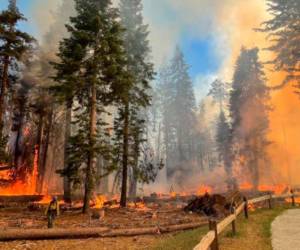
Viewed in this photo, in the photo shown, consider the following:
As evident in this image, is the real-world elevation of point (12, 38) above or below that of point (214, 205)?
above

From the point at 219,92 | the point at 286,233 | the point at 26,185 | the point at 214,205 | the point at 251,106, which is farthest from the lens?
the point at 219,92

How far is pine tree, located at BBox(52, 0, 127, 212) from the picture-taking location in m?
21.0

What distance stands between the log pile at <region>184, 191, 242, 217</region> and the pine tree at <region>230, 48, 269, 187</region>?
2160cm

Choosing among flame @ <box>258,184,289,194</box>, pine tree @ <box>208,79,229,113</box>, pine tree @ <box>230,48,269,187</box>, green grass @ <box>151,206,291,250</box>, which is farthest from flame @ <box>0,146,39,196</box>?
pine tree @ <box>208,79,229,113</box>

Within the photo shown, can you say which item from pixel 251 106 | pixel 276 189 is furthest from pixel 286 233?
pixel 251 106

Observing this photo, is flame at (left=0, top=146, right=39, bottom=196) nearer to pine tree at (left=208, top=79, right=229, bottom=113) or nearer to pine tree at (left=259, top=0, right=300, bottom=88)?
pine tree at (left=259, top=0, right=300, bottom=88)

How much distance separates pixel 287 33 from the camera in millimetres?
30984

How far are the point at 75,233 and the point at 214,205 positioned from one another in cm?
1083

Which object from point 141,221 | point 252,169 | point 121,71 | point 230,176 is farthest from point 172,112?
→ point 141,221

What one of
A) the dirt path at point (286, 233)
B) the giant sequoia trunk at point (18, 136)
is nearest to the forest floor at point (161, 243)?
the dirt path at point (286, 233)

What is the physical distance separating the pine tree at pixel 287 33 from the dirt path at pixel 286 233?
62.7 ft

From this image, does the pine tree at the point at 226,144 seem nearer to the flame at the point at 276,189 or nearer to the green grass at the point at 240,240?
the flame at the point at 276,189

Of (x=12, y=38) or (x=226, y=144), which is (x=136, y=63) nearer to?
(x=12, y=38)

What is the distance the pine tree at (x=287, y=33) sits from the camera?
99.0 ft
